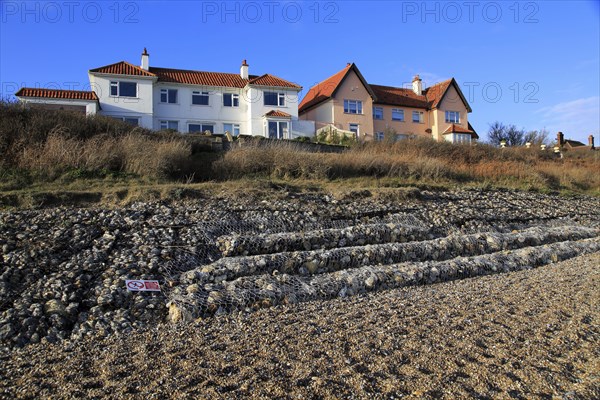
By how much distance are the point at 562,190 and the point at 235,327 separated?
24.2 meters

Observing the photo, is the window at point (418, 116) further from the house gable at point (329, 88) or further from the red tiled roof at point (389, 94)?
the house gable at point (329, 88)

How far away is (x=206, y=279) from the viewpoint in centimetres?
870

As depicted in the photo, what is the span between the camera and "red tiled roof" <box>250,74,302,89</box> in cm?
3712

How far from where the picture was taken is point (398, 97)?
1816 inches

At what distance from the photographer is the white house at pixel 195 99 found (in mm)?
33719

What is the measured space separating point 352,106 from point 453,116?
1189cm

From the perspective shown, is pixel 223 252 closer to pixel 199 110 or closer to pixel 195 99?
pixel 199 110

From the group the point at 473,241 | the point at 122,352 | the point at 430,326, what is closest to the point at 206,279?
the point at 122,352

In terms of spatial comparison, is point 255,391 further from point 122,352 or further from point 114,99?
point 114,99

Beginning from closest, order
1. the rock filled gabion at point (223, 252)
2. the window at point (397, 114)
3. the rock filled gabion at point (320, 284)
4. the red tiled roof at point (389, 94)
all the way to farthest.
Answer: the rock filled gabion at point (223, 252)
the rock filled gabion at point (320, 284)
the red tiled roof at point (389, 94)
the window at point (397, 114)

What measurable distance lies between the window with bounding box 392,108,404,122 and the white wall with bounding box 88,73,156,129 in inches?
875

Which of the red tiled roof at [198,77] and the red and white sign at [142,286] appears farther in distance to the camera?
the red tiled roof at [198,77]

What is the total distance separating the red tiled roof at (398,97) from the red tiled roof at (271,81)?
1007 cm

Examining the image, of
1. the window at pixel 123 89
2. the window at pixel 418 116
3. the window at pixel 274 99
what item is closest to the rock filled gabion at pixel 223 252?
the window at pixel 274 99
